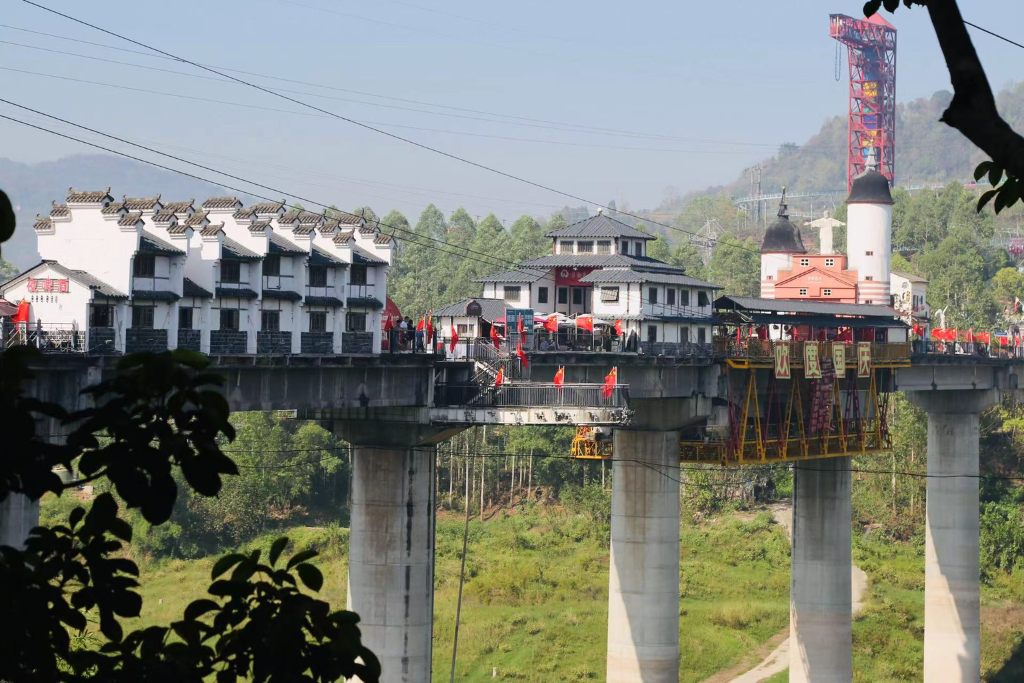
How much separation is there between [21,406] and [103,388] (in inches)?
25.1

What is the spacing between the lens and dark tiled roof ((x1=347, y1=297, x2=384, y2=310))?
56375mm

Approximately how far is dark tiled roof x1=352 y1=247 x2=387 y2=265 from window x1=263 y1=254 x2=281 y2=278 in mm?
4238

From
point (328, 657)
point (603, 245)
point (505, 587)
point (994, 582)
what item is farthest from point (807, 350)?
point (328, 657)

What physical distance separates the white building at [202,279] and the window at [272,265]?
4 cm

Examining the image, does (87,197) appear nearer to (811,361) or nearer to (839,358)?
(811,361)

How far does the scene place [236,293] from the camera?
50.2 m

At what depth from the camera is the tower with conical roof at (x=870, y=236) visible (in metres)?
108

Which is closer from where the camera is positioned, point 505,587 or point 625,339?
point 625,339

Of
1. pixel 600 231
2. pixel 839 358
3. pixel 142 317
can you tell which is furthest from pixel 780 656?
pixel 142 317

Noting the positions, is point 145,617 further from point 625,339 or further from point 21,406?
point 21,406

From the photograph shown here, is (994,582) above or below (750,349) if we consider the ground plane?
below

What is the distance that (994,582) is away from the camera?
377 feet

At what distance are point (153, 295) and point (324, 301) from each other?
935 centimetres

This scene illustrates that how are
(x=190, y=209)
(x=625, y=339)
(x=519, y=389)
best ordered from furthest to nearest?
1. (x=625, y=339)
2. (x=519, y=389)
3. (x=190, y=209)
